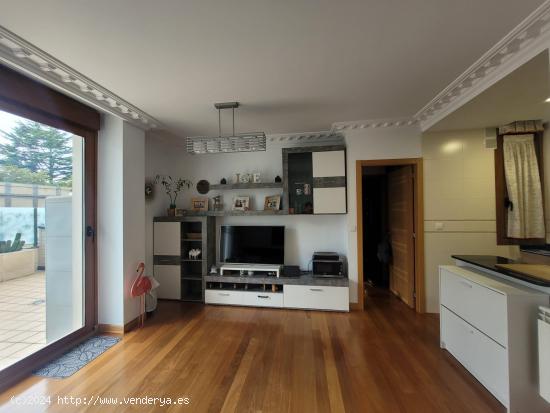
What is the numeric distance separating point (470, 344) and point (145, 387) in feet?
8.49

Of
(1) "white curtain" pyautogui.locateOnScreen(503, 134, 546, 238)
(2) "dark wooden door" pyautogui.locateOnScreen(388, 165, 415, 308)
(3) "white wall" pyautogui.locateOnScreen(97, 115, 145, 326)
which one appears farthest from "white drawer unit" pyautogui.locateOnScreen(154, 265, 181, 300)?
(1) "white curtain" pyautogui.locateOnScreen(503, 134, 546, 238)

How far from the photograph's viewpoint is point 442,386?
1845 millimetres

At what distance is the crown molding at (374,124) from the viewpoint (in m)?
3.06

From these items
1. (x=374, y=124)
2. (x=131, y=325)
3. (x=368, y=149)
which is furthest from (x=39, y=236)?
(x=374, y=124)

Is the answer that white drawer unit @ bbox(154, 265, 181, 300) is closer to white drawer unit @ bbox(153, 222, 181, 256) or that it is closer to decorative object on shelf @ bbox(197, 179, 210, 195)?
white drawer unit @ bbox(153, 222, 181, 256)

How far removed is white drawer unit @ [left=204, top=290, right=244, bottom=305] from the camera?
3.39 metres

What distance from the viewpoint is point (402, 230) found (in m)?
3.54

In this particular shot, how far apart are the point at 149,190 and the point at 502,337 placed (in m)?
4.08

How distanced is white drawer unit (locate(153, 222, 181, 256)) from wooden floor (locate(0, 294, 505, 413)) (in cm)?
100

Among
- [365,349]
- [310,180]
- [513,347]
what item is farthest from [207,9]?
[365,349]

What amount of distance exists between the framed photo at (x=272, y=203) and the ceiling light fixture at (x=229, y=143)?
1.32m

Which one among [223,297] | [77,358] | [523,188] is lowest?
[77,358]

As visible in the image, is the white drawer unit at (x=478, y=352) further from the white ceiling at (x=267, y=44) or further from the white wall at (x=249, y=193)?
the white ceiling at (x=267, y=44)

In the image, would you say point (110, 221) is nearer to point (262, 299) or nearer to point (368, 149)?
point (262, 299)
